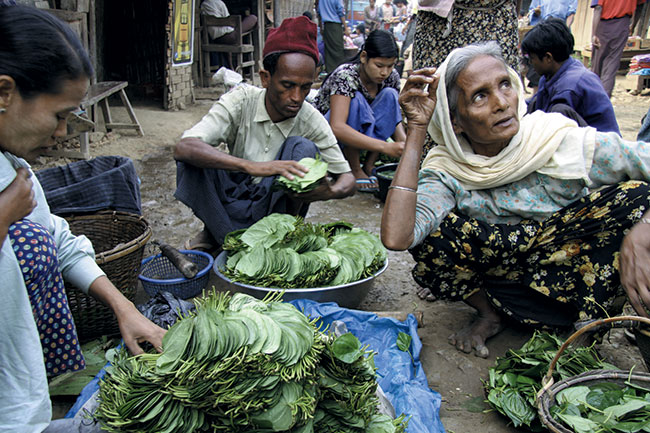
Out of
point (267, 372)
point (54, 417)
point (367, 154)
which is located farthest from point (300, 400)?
point (367, 154)

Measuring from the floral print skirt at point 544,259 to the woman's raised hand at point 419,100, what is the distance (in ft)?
1.71

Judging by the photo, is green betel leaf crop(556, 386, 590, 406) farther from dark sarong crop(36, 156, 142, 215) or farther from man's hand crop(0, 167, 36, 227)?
dark sarong crop(36, 156, 142, 215)

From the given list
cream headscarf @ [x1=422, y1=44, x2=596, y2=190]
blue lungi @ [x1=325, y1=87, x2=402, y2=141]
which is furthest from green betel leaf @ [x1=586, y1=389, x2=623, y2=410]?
blue lungi @ [x1=325, y1=87, x2=402, y2=141]

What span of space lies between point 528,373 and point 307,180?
1.50 meters

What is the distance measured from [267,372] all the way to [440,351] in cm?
139

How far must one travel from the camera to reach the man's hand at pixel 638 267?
1.91m

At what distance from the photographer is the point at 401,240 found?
2.08m

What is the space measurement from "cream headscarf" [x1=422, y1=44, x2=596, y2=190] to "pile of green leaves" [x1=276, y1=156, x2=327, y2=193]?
761mm

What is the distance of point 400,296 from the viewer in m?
3.08

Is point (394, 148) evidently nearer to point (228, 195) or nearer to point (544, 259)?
point (228, 195)

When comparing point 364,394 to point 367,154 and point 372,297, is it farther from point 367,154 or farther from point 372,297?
point 367,154

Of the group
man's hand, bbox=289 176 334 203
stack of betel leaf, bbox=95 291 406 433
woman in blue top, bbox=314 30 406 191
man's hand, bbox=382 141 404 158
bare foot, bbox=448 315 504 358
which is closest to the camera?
stack of betel leaf, bbox=95 291 406 433

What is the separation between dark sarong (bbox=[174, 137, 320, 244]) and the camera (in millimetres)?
3084

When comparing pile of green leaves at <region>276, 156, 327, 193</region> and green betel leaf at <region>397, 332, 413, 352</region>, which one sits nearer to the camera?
green betel leaf at <region>397, 332, 413, 352</region>
